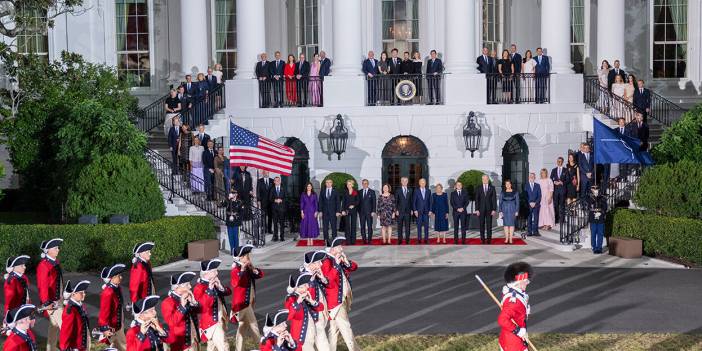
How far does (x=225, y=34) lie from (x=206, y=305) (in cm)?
2443

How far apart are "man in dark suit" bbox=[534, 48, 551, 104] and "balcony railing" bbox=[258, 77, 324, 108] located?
5.98 m

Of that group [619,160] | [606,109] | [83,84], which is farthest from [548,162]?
[83,84]

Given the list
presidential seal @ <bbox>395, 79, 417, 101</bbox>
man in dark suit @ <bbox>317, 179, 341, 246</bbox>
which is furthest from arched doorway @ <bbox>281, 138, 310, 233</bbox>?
man in dark suit @ <bbox>317, 179, 341, 246</bbox>

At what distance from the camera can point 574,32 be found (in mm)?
40000

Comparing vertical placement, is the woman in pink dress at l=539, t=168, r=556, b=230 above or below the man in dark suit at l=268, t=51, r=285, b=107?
below

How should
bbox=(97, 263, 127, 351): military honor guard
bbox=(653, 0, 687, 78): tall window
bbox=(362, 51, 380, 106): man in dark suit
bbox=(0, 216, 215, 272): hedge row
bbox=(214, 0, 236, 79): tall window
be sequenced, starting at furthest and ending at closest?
1. bbox=(653, 0, 687, 78): tall window
2. bbox=(214, 0, 236, 79): tall window
3. bbox=(362, 51, 380, 106): man in dark suit
4. bbox=(0, 216, 215, 272): hedge row
5. bbox=(97, 263, 127, 351): military honor guard

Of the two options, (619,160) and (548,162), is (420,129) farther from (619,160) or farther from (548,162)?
(619,160)

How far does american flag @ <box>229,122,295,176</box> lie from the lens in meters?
29.6

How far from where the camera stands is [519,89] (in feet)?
112

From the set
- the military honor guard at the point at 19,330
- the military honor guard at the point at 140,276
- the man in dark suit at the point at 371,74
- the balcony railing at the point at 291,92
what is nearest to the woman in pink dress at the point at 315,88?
the balcony railing at the point at 291,92

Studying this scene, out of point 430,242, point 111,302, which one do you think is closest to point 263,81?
point 430,242

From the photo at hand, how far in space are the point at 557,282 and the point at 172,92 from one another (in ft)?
47.2

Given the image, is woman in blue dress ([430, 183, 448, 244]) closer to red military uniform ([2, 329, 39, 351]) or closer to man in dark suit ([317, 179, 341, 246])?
man in dark suit ([317, 179, 341, 246])

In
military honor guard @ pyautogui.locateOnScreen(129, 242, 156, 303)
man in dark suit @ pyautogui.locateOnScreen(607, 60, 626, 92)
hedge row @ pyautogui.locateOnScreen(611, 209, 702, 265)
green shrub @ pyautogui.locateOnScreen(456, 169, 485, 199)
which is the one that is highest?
man in dark suit @ pyautogui.locateOnScreen(607, 60, 626, 92)
